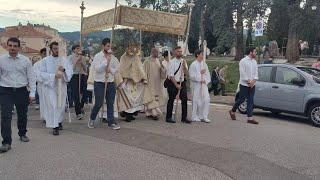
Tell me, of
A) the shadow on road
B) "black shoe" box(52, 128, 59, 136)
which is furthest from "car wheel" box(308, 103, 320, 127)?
"black shoe" box(52, 128, 59, 136)

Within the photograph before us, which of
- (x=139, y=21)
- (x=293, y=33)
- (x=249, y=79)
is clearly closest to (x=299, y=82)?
(x=249, y=79)

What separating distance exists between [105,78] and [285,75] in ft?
18.6

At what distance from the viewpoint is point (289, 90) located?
1438 cm

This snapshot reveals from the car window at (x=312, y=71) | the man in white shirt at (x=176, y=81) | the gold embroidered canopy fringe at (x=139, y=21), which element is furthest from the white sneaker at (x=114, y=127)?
the car window at (x=312, y=71)

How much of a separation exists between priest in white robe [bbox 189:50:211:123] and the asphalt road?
63 centimetres

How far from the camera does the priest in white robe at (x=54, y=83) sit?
10930 mm

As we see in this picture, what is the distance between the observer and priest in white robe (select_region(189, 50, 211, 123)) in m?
13.3

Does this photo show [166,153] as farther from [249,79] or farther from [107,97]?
[249,79]

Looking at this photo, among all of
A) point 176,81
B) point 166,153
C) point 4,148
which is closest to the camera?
point 4,148

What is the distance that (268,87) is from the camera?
49.3ft

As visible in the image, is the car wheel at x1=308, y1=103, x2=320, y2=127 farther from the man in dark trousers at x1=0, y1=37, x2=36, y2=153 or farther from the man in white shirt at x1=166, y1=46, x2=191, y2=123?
the man in dark trousers at x1=0, y1=37, x2=36, y2=153

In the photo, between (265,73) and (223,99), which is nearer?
(265,73)

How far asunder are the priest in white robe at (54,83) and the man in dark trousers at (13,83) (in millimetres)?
1269

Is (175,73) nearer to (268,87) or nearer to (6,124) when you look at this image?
(268,87)
